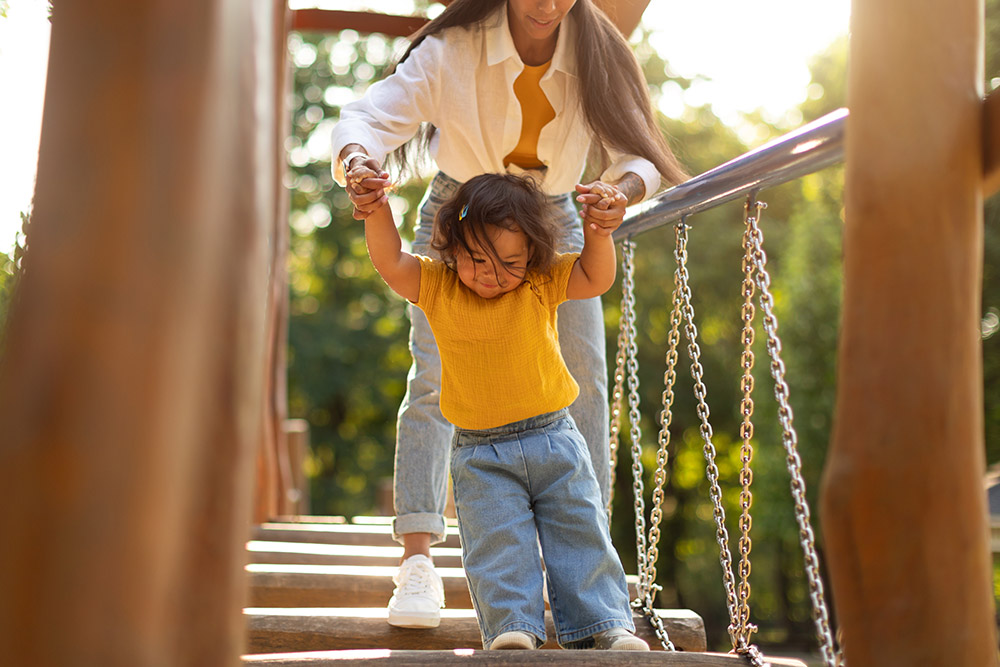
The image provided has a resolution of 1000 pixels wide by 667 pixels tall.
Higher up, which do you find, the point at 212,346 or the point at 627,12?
the point at 627,12

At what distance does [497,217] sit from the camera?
1.84m

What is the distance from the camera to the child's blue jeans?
1.85 m

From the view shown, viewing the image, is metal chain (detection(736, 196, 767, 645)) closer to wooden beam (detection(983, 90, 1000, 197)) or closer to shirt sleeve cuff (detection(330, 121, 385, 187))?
wooden beam (detection(983, 90, 1000, 197))

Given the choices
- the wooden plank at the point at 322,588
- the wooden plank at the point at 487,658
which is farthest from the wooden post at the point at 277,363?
the wooden plank at the point at 487,658

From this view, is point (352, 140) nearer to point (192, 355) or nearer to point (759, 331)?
point (192, 355)

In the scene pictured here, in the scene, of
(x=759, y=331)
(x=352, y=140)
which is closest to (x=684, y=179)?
(x=352, y=140)

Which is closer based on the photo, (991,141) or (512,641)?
(991,141)

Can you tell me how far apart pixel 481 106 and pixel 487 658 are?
1214 mm

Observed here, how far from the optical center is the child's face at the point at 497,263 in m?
1.86

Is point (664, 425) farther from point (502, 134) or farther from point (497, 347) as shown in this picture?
point (502, 134)

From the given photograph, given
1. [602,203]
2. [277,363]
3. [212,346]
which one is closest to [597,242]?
[602,203]

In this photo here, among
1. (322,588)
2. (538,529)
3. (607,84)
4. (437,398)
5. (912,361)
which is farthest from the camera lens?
(322,588)

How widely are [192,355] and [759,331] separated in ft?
47.4

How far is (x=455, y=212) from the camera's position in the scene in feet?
6.25
